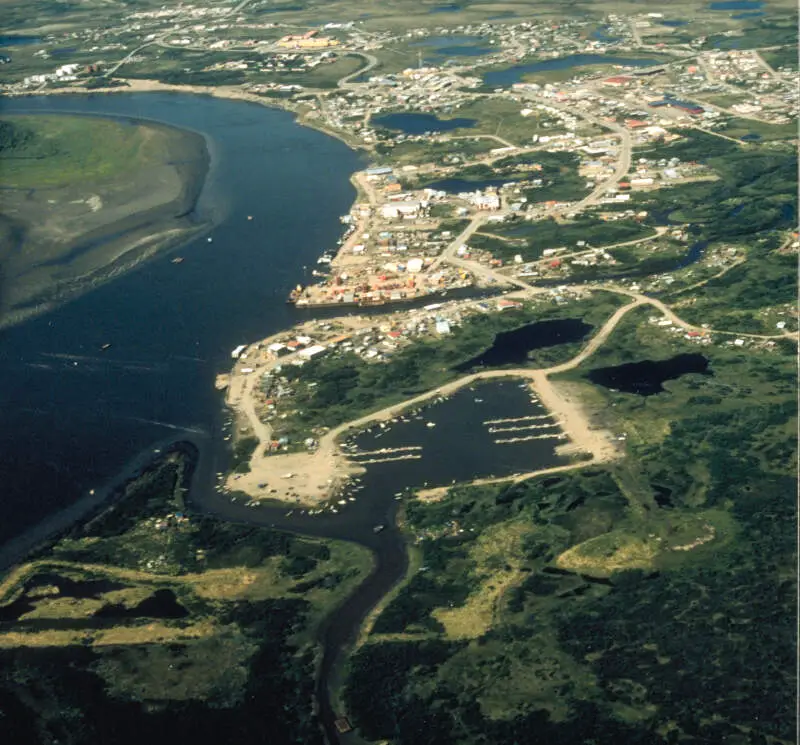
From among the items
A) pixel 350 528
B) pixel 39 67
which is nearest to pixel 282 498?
pixel 350 528

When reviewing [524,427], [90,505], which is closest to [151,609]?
[90,505]

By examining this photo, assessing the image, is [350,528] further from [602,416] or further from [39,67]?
[39,67]

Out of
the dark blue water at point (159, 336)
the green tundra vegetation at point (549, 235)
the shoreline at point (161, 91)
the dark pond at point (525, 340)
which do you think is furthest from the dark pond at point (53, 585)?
the shoreline at point (161, 91)

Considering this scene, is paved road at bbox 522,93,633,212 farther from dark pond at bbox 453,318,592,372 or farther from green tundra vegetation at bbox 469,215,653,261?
dark pond at bbox 453,318,592,372

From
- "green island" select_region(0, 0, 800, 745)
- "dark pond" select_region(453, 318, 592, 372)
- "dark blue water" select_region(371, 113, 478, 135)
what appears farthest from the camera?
"dark blue water" select_region(371, 113, 478, 135)

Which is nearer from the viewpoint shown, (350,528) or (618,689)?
(618,689)

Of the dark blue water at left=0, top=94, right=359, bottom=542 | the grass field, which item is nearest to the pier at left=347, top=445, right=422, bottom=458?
the dark blue water at left=0, top=94, right=359, bottom=542

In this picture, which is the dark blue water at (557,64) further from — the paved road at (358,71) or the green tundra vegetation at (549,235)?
the green tundra vegetation at (549,235)
